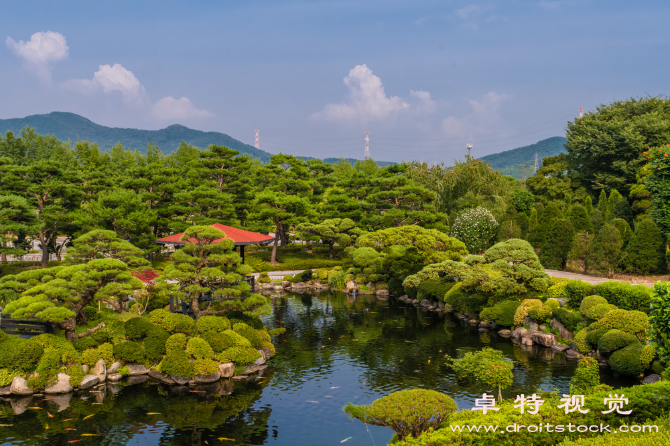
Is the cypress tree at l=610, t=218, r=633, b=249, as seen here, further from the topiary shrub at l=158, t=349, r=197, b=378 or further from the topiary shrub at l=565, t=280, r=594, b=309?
the topiary shrub at l=158, t=349, r=197, b=378

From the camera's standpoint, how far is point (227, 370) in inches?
604

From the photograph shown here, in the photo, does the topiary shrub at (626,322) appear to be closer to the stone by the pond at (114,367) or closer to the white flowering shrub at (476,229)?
the stone by the pond at (114,367)

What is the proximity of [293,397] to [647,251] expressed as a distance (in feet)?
72.6

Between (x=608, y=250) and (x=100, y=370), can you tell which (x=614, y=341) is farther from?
(x=100, y=370)

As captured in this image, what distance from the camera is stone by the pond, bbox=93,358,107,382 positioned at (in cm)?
1482

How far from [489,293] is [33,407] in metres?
18.3

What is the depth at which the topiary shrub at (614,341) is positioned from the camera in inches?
607

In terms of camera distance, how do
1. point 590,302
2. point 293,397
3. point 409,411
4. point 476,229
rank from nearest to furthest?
point 409,411 < point 293,397 < point 590,302 < point 476,229

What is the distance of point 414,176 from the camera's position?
46594 mm

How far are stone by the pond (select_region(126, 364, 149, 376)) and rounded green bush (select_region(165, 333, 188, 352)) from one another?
937mm

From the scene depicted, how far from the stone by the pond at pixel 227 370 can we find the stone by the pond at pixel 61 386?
4.23 meters

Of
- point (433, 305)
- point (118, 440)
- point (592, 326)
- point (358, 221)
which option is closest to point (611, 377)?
point (592, 326)

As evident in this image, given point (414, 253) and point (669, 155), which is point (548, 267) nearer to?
point (414, 253)

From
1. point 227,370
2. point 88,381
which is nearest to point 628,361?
point 227,370
